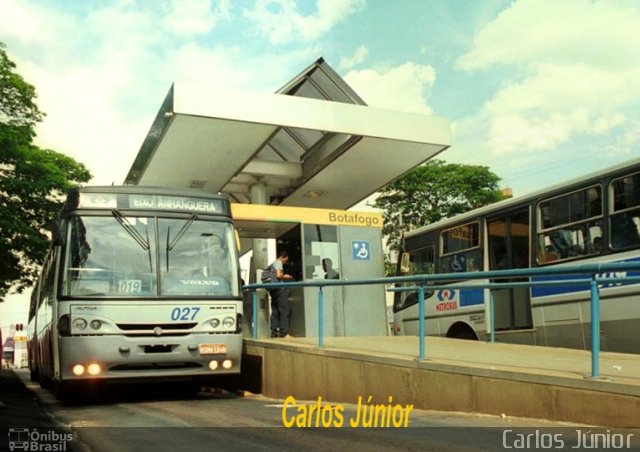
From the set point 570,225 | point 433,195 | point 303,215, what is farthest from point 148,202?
point 433,195

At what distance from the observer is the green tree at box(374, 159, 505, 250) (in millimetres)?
43219

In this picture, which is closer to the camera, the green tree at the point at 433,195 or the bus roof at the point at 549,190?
the bus roof at the point at 549,190

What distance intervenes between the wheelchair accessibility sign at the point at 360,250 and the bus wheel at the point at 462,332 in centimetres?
253

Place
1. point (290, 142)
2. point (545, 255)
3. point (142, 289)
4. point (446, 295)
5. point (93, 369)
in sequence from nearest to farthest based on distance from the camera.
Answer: point (93, 369) → point (142, 289) → point (545, 255) → point (446, 295) → point (290, 142)

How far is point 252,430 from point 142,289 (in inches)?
134

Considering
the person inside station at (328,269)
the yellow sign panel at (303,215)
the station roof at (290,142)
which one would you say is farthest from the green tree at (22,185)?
the person inside station at (328,269)

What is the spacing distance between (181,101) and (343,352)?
37.8 feet

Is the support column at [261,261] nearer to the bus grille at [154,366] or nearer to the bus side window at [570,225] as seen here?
the bus grille at [154,366]

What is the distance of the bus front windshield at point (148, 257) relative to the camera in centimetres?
923

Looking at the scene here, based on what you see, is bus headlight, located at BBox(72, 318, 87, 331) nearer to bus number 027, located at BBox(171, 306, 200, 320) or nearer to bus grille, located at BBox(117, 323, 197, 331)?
bus grille, located at BBox(117, 323, 197, 331)

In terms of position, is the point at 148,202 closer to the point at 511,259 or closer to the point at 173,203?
the point at 173,203

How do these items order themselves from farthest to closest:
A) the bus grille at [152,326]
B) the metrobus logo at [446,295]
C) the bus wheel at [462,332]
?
the metrobus logo at [446,295], the bus wheel at [462,332], the bus grille at [152,326]

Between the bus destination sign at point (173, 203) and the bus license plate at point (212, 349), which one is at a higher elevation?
the bus destination sign at point (173, 203)

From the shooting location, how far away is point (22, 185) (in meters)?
26.1
